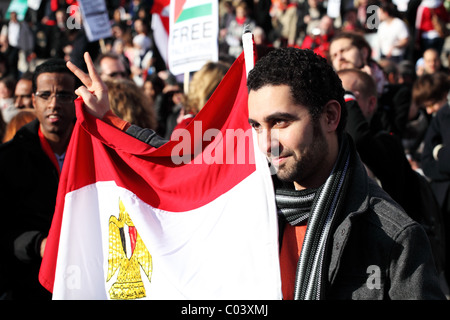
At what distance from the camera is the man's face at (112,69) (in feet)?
23.5

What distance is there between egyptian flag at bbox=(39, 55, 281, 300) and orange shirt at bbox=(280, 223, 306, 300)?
0.44 ft

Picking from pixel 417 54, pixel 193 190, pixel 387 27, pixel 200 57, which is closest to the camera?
pixel 193 190

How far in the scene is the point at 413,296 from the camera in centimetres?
240

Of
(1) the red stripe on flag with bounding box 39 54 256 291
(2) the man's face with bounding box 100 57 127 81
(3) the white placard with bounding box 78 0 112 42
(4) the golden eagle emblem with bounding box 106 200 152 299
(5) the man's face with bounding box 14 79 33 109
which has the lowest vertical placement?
(4) the golden eagle emblem with bounding box 106 200 152 299

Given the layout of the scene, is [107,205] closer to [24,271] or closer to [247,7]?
[24,271]

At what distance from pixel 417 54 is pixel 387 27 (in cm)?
141

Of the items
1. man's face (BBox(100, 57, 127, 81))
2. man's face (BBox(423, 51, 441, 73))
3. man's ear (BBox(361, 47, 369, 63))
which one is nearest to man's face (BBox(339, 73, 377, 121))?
man's ear (BBox(361, 47, 369, 63))

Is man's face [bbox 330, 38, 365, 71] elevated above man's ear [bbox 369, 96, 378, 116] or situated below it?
above

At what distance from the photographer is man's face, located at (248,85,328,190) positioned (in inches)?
106

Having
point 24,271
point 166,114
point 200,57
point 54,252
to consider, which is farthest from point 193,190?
point 166,114

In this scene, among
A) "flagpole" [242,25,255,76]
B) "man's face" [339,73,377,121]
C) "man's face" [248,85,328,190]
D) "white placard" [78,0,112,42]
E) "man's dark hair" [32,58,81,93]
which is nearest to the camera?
"man's face" [248,85,328,190]

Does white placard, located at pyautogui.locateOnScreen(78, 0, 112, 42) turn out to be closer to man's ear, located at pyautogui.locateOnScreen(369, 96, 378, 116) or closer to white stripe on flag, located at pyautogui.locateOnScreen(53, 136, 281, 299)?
man's ear, located at pyautogui.locateOnScreen(369, 96, 378, 116)

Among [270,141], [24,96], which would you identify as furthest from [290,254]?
[24,96]

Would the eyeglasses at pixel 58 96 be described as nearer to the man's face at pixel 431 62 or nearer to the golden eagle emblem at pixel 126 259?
the golden eagle emblem at pixel 126 259
